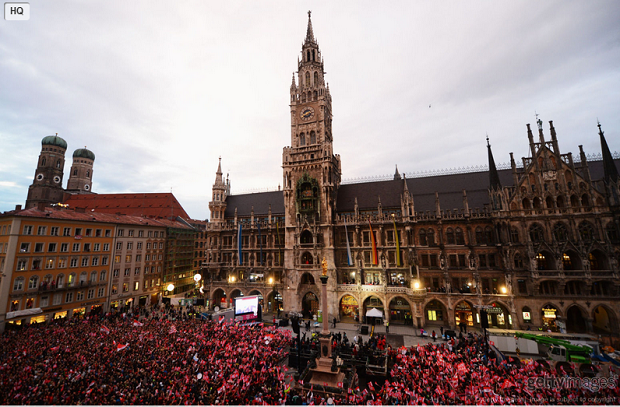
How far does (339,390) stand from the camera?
19109 mm

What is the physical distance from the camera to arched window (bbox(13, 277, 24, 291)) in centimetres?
3578

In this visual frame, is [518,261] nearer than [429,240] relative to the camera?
Yes

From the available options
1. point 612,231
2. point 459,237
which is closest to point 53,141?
point 459,237

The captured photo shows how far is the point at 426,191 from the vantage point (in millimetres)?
47594

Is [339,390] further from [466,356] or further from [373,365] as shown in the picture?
[466,356]

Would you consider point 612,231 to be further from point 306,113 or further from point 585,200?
point 306,113

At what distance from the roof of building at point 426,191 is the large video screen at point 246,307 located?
2021cm

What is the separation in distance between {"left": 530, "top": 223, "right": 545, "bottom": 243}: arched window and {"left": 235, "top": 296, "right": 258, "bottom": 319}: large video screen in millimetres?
42290

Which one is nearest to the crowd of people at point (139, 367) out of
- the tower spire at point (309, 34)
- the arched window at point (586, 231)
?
the arched window at point (586, 231)

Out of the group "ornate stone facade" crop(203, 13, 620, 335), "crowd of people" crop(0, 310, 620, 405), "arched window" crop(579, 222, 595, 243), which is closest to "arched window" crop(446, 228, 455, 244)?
"ornate stone facade" crop(203, 13, 620, 335)

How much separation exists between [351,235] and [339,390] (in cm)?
2977

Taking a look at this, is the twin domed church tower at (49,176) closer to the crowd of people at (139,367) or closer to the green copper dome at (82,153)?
the green copper dome at (82,153)

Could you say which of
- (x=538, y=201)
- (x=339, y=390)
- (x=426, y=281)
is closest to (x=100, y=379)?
(x=339, y=390)

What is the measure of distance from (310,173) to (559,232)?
129ft
